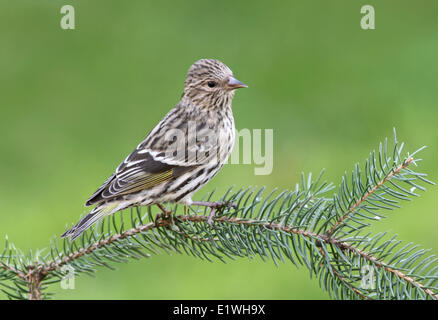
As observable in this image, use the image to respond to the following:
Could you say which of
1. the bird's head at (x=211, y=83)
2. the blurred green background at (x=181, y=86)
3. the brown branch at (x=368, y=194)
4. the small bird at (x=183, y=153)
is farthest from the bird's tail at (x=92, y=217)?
the blurred green background at (x=181, y=86)

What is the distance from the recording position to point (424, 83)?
7707mm

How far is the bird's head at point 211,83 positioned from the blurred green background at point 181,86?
1599mm

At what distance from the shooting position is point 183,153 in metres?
4.18

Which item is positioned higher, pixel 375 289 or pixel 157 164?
pixel 157 164

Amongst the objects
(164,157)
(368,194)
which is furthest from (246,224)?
(164,157)

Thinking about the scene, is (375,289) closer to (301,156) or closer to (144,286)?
(144,286)

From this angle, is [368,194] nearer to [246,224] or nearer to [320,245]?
[320,245]

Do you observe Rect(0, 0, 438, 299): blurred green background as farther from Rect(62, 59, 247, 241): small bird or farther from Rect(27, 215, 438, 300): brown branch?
Rect(27, 215, 438, 300): brown branch

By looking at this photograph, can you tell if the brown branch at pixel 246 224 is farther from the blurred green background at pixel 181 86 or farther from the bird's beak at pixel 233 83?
the blurred green background at pixel 181 86

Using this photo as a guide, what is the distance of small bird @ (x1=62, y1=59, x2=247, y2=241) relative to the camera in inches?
155

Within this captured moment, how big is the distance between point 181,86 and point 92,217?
4257 millimetres
